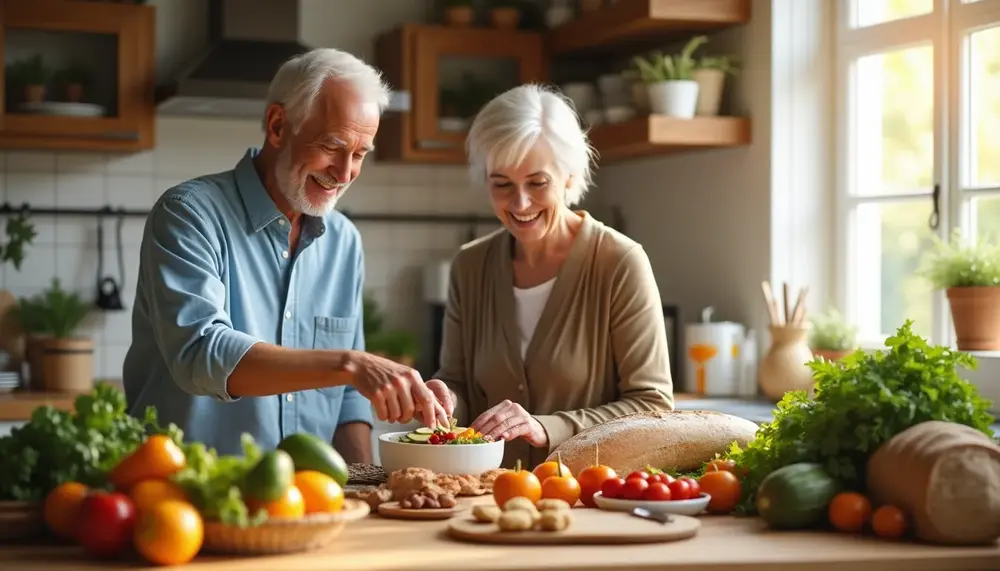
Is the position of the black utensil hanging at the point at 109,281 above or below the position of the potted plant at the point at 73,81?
below

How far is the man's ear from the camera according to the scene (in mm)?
2508

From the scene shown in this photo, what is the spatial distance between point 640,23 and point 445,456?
2.58 metres

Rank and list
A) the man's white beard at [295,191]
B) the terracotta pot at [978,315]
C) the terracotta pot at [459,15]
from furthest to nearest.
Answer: the terracotta pot at [459,15] < the terracotta pot at [978,315] < the man's white beard at [295,191]

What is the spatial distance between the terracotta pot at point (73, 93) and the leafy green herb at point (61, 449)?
10.0 feet

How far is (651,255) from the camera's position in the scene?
16.4 feet

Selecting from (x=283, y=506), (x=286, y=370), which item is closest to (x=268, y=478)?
(x=283, y=506)

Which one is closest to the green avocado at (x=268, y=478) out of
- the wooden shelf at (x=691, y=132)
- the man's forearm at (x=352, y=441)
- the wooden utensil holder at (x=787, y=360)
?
the man's forearm at (x=352, y=441)

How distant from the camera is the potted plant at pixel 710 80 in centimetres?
432

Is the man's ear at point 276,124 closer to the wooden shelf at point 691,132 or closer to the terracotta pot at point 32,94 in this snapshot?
the wooden shelf at point 691,132

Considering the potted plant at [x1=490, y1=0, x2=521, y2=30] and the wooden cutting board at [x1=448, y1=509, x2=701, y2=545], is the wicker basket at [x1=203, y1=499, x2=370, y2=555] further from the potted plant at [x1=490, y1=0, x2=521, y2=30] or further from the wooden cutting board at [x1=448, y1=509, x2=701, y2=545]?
the potted plant at [x1=490, y1=0, x2=521, y2=30]

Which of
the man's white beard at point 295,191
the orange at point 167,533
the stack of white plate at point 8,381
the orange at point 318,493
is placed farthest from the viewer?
the stack of white plate at point 8,381

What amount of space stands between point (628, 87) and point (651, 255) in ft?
2.24

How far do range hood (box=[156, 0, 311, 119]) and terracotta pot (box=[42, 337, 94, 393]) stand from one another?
0.89 metres

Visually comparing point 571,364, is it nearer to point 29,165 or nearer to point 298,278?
point 298,278
